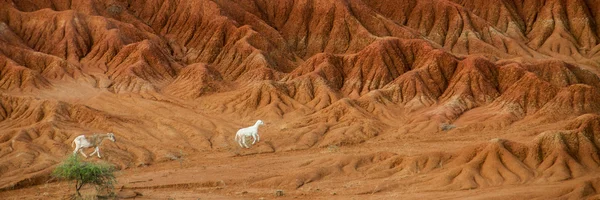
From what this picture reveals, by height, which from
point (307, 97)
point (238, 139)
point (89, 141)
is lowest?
point (89, 141)

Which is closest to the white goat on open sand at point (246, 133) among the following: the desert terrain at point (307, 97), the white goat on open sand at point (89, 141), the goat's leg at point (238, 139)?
the goat's leg at point (238, 139)

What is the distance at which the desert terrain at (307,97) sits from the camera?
51094 millimetres

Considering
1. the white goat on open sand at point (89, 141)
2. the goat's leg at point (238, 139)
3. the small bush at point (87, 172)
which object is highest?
the goat's leg at point (238, 139)

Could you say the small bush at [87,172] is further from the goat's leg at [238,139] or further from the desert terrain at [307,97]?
the goat's leg at [238,139]

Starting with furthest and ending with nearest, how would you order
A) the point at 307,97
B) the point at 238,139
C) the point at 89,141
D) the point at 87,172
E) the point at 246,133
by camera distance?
A: 1. the point at 307,97
2. the point at 238,139
3. the point at 246,133
4. the point at 89,141
5. the point at 87,172

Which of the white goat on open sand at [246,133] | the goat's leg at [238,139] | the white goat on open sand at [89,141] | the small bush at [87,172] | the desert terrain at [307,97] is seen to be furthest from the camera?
the goat's leg at [238,139]

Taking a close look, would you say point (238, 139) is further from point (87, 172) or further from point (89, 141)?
point (87, 172)

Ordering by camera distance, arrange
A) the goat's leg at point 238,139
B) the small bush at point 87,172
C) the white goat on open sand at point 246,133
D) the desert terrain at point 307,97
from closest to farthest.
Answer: the small bush at point 87,172, the desert terrain at point 307,97, the white goat on open sand at point 246,133, the goat's leg at point 238,139

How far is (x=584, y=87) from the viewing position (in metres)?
74.8

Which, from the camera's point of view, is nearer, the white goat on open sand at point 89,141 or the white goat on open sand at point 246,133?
the white goat on open sand at point 89,141

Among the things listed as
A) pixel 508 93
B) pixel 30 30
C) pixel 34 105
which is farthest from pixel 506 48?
pixel 34 105

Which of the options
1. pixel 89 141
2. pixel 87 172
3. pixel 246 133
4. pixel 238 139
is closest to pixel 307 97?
pixel 238 139

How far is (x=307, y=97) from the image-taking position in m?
80.3

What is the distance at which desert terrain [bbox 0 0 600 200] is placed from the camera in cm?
5109
